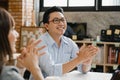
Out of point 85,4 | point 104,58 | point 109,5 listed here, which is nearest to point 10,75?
point 104,58

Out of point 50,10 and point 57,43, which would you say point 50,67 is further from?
point 50,10

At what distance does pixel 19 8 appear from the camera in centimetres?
538

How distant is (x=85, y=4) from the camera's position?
18.0ft

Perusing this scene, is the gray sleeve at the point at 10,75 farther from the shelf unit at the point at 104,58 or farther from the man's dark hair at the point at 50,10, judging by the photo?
the shelf unit at the point at 104,58

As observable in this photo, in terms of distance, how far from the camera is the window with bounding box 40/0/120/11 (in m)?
5.26

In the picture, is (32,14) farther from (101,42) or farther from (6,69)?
(6,69)

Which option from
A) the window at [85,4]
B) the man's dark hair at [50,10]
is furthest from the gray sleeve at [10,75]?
the window at [85,4]

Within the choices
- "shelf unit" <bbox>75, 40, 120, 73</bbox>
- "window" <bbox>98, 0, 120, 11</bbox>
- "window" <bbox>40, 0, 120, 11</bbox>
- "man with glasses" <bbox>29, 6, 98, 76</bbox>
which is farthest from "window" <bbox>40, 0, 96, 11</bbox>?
"man with glasses" <bbox>29, 6, 98, 76</bbox>

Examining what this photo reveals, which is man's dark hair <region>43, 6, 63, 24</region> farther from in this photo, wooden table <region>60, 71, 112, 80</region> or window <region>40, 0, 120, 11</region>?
window <region>40, 0, 120, 11</region>

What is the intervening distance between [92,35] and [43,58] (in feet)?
10.4

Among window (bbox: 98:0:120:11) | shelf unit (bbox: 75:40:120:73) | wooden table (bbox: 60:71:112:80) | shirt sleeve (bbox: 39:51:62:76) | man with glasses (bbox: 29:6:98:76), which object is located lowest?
Result: shelf unit (bbox: 75:40:120:73)

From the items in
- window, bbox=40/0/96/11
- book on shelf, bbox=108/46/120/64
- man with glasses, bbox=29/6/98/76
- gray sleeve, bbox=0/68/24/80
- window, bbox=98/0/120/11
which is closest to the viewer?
gray sleeve, bbox=0/68/24/80

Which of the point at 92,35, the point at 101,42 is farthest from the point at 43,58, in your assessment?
the point at 92,35

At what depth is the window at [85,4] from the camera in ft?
17.3
